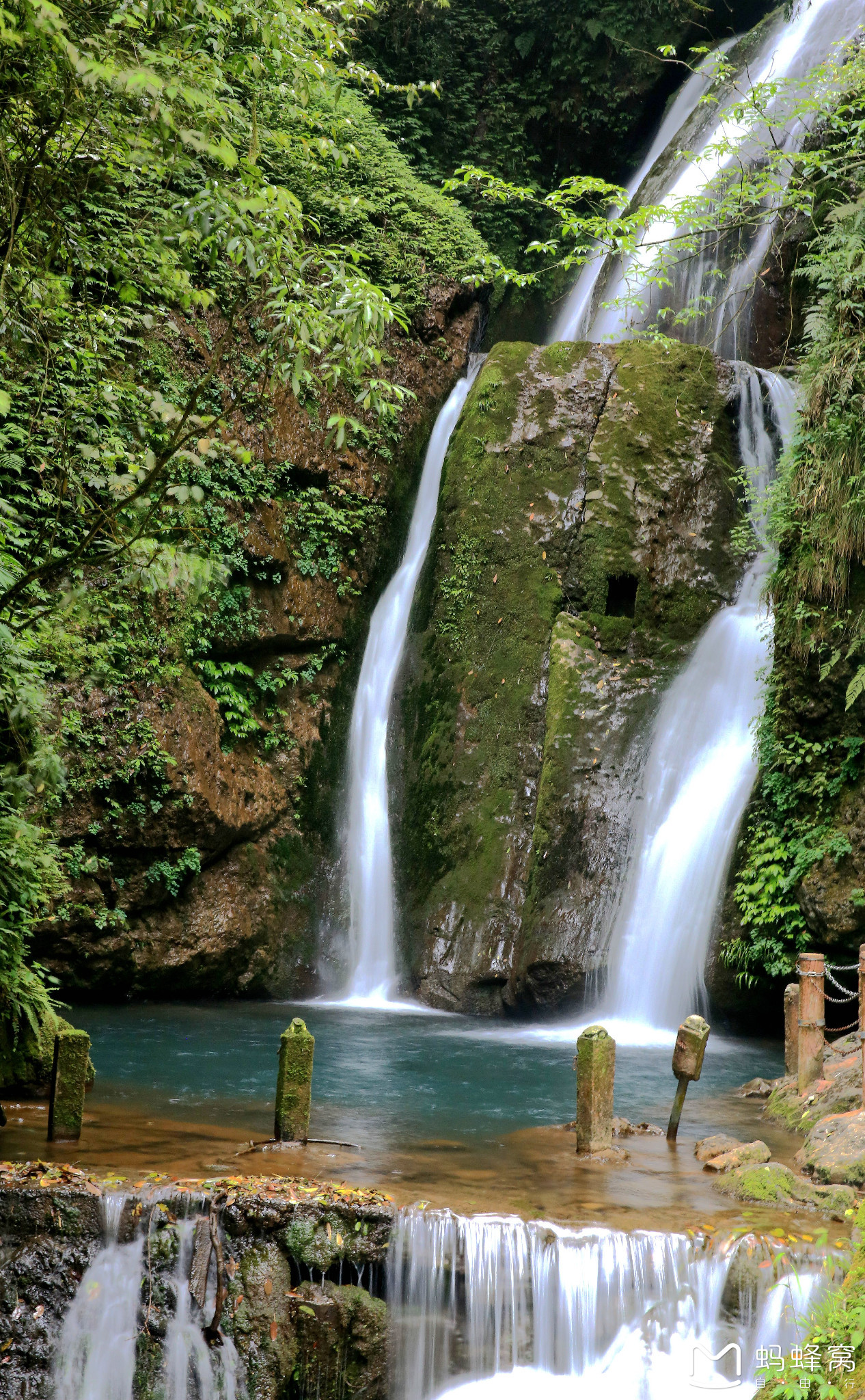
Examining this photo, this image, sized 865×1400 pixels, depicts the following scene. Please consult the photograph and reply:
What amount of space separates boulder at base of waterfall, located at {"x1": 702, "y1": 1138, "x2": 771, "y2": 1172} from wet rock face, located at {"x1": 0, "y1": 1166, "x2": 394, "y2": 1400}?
2.34 m

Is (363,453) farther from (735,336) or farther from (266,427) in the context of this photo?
(735,336)

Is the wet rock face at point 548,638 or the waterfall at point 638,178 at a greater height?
the waterfall at point 638,178

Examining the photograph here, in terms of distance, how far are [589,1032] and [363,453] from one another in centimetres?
1113

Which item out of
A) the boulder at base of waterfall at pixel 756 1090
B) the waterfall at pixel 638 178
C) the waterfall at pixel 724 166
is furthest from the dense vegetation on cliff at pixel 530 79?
the boulder at base of waterfall at pixel 756 1090

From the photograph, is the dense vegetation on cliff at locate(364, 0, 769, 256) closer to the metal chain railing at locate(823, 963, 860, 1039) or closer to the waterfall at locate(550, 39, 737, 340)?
the waterfall at locate(550, 39, 737, 340)

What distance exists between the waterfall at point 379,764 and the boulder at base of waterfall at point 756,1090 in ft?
18.4

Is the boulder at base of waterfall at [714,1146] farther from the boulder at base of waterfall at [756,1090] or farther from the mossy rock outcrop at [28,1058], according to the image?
the mossy rock outcrop at [28,1058]

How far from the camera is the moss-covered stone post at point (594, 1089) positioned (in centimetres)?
708

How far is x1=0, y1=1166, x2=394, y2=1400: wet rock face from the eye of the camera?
5656 millimetres

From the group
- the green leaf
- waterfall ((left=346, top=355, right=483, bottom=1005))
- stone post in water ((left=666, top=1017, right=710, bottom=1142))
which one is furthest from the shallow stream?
the green leaf

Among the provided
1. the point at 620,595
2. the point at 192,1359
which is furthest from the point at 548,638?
the point at 192,1359

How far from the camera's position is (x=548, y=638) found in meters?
14.5

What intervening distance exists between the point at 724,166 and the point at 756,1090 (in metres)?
14.0

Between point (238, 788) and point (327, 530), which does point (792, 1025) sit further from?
point (327, 530)
